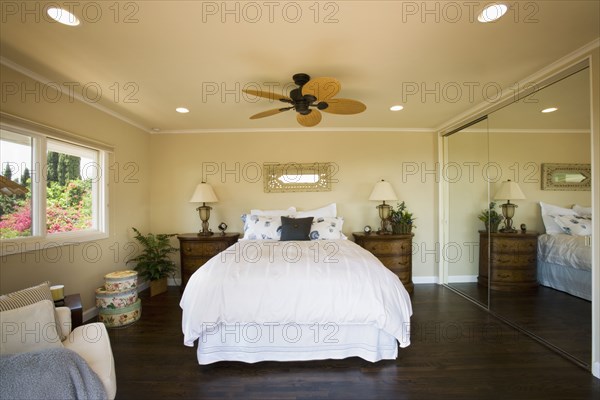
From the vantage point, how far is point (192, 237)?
3752 millimetres

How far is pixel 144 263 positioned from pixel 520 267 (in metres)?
4.56

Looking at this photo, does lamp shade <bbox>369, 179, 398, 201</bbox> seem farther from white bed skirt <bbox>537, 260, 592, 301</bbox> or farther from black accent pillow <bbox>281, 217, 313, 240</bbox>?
white bed skirt <bbox>537, 260, 592, 301</bbox>

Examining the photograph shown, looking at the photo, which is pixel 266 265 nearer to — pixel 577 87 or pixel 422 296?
pixel 422 296

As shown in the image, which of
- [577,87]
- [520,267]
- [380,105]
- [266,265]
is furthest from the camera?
[380,105]

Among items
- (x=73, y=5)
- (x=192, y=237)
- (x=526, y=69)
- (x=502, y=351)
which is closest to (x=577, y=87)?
(x=526, y=69)

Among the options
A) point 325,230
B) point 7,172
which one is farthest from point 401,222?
point 7,172

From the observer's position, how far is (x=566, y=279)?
2.33m

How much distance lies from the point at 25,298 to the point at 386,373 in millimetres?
2508

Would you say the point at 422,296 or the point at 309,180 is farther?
the point at 309,180

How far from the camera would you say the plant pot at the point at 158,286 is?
371 cm

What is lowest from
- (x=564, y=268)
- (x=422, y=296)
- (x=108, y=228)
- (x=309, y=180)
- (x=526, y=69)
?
(x=422, y=296)

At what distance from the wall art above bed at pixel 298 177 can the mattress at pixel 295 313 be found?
6.98ft

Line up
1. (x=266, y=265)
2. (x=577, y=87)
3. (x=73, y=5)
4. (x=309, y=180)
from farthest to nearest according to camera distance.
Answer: (x=309, y=180), (x=266, y=265), (x=577, y=87), (x=73, y=5)

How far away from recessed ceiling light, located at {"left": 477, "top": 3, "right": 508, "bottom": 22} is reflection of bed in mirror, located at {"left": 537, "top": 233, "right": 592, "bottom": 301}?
1.83m
